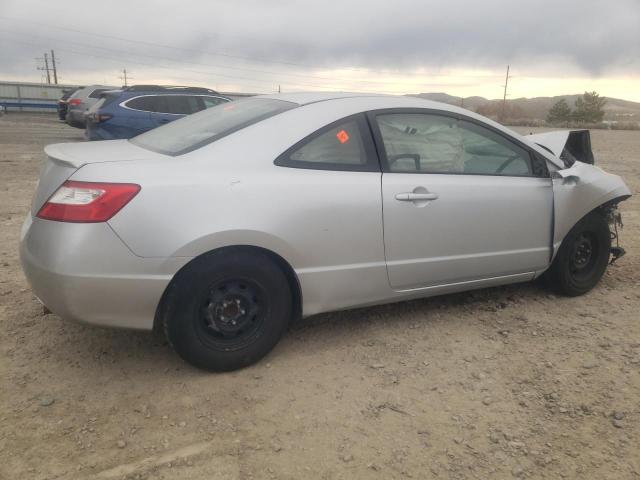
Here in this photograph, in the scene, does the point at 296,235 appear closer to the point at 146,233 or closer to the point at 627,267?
the point at 146,233

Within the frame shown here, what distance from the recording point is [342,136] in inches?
124

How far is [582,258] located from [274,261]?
2585 mm

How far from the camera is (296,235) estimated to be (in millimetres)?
2891

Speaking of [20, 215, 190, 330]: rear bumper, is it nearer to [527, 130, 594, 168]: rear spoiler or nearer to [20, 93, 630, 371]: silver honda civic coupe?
[20, 93, 630, 371]: silver honda civic coupe

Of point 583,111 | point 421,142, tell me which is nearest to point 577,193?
point 421,142

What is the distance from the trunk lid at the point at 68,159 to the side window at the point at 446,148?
141cm

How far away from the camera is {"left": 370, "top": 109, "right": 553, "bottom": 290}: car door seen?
324 cm

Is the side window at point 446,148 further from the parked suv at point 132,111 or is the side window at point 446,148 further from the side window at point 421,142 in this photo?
the parked suv at point 132,111

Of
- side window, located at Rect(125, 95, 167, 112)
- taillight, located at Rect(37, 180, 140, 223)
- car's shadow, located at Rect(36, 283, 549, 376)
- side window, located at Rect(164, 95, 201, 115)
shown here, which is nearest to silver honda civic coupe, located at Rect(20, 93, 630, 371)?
taillight, located at Rect(37, 180, 140, 223)

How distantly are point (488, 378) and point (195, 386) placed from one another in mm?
1573

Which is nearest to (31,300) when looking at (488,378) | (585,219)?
(488,378)

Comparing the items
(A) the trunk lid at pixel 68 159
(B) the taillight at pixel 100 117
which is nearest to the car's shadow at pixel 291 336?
(A) the trunk lid at pixel 68 159

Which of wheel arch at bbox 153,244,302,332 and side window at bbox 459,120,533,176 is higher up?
side window at bbox 459,120,533,176

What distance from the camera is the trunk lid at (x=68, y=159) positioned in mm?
2730
